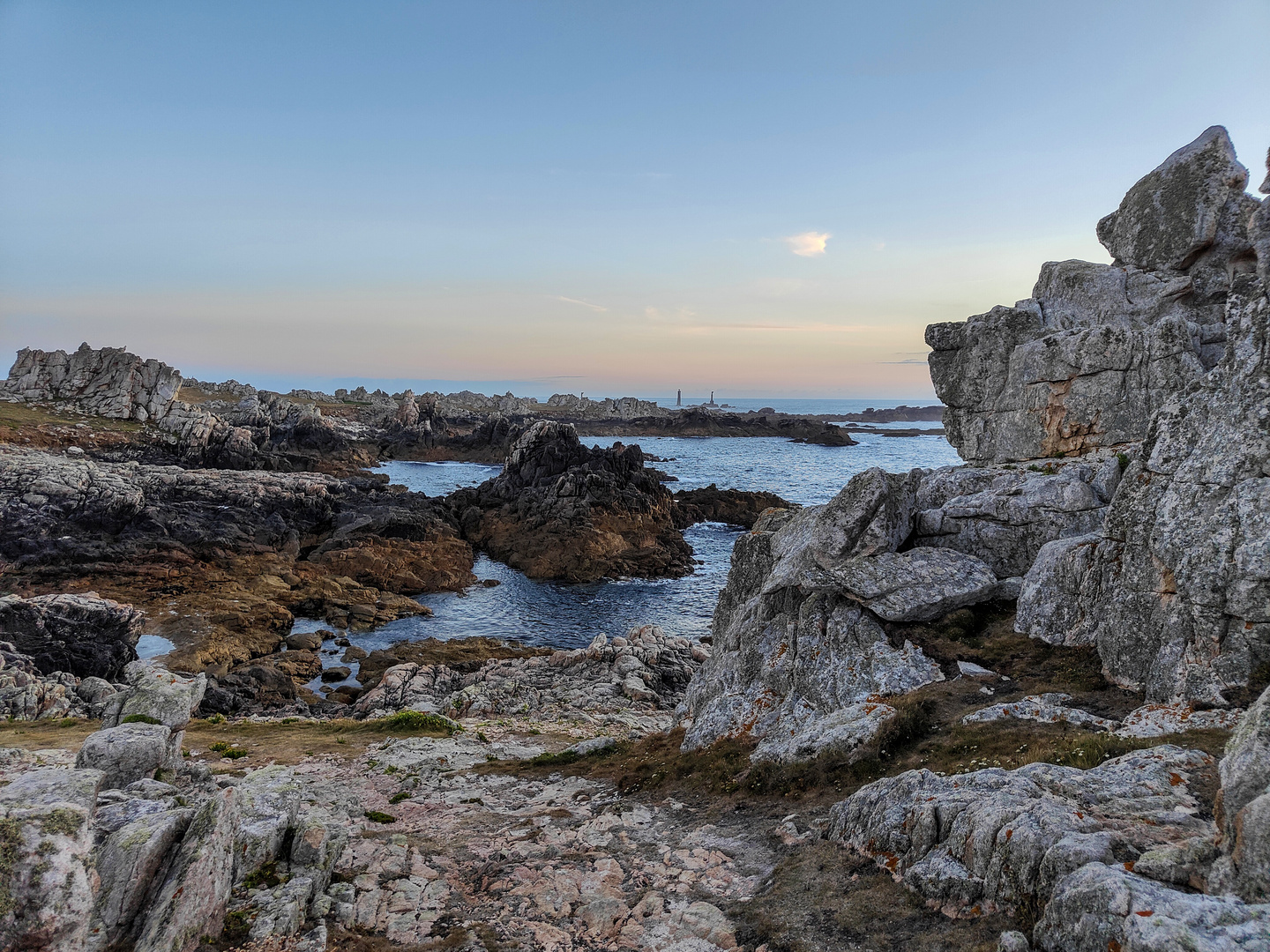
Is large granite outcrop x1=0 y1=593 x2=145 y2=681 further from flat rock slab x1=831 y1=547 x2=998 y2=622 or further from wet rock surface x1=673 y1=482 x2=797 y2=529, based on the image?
wet rock surface x1=673 y1=482 x2=797 y2=529

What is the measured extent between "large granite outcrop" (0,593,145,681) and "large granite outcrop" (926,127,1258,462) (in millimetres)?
37392

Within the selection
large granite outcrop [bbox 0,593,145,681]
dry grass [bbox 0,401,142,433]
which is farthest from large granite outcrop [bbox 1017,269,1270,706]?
dry grass [bbox 0,401,142,433]

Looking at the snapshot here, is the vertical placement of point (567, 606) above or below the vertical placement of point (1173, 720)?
below

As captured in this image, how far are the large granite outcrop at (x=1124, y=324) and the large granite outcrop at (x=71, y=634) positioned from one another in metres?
37.4

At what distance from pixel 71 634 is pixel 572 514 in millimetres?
35797

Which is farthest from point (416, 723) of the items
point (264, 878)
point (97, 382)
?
point (97, 382)

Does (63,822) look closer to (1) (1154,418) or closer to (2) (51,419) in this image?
(1) (1154,418)

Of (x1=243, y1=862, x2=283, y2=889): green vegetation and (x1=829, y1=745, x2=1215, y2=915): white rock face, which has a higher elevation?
(x1=829, y1=745, x2=1215, y2=915): white rock face

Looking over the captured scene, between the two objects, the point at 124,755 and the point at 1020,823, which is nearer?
the point at 1020,823

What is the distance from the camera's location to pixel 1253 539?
9.68 m

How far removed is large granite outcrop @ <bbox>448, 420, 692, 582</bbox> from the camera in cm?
5356

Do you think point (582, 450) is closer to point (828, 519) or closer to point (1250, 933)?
point (828, 519)

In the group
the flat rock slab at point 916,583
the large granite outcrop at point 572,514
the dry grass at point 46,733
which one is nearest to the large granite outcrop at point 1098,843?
the flat rock slab at point 916,583

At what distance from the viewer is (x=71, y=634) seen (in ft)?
90.6
